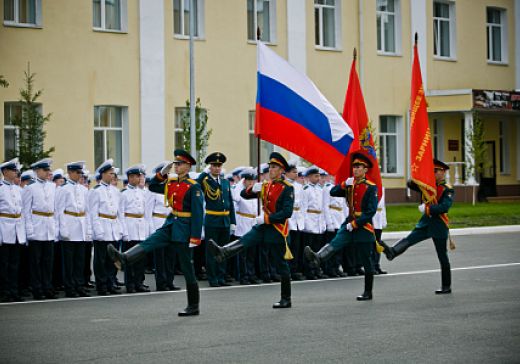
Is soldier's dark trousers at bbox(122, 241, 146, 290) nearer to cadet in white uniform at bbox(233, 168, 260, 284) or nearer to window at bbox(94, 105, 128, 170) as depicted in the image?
cadet in white uniform at bbox(233, 168, 260, 284)

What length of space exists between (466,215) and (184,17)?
10781 mm

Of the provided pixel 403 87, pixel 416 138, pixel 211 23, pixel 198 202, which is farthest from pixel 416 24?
pixel 198 202

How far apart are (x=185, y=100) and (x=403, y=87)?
10.6m

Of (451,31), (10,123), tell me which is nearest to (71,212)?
(10,123)

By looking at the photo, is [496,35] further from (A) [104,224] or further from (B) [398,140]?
(A) [104,224]

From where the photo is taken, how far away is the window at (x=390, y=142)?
124 feet

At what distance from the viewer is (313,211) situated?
17.7 m

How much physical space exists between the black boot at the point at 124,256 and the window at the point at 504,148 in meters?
33.2

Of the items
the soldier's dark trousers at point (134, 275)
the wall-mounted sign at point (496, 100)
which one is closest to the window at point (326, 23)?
the wall-mounted sign at point (496, 100)

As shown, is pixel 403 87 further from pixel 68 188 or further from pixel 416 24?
pixel 68 188

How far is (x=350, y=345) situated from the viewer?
32.1 ft

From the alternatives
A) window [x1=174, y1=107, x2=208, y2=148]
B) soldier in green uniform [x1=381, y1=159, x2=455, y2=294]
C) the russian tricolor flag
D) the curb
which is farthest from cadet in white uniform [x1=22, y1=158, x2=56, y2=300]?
→ window [x1=174, y1=107, x2=208, y2=148]

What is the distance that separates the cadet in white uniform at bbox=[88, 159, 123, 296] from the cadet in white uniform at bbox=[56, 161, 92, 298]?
0.60 feet

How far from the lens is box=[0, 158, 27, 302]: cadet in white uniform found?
46.0 feet
